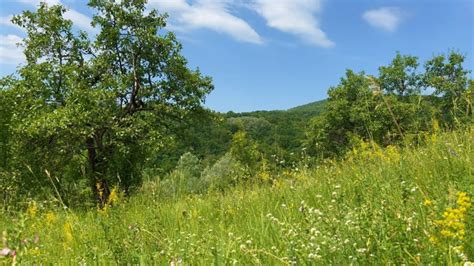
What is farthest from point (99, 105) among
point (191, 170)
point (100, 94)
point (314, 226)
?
point (314, 226)

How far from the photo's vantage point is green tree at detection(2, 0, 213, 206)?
2025 centimetres

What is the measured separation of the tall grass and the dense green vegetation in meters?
0.02

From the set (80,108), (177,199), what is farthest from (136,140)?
(177,199)

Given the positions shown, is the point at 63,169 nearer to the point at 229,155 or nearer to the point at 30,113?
the point at 30,113

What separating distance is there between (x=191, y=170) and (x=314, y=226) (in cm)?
448

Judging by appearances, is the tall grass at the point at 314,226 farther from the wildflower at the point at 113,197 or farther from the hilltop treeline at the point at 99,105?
the hilltop treeline at the point at 99,105

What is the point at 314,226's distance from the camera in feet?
8.88

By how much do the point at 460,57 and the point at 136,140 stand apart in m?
49.6

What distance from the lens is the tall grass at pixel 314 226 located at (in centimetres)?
221

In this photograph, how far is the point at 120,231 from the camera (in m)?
4.31

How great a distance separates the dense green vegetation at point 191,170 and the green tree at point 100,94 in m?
0.08

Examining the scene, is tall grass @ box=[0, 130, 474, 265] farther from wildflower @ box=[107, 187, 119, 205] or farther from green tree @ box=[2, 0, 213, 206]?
green tree @ box=[2, 0, 213, 206]

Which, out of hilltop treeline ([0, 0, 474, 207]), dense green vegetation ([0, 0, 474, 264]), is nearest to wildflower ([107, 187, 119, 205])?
dense green vegetation ([0, 0, 474, 264])

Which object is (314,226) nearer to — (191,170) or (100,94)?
(191,170)
